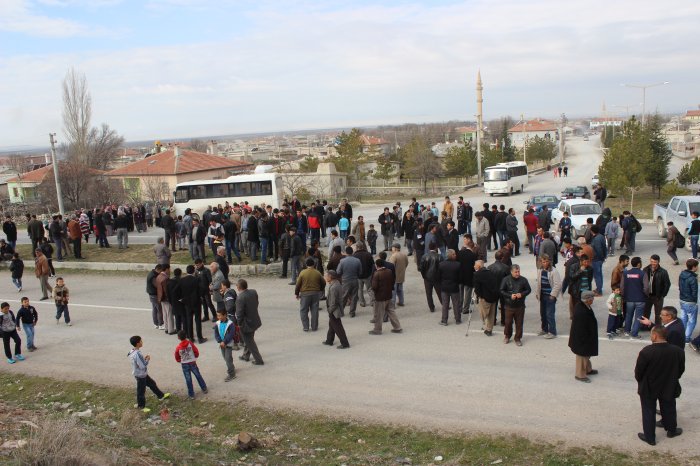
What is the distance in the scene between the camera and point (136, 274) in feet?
64.5

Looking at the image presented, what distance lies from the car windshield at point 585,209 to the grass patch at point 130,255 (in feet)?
37.3

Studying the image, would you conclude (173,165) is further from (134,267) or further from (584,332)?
(584,332)

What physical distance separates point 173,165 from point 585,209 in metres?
43.2

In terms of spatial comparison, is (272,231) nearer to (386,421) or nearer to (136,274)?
(136,274)

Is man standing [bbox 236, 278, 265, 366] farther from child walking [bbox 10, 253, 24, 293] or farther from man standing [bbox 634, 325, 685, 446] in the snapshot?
child walking [bbox 10, 253, 24, 293]

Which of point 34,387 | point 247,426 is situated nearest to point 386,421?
point 247,426

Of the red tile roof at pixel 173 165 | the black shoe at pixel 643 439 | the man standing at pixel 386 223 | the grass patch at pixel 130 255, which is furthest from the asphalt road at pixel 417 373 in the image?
the red tile roof at pixel 173 165

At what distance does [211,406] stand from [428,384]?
354 centimetres

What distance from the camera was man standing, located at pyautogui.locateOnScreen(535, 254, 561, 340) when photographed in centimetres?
1087

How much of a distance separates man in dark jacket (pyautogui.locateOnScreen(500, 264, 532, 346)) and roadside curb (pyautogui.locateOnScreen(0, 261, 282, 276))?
8696mm

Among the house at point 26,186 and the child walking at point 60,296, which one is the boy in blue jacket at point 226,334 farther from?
the house at point 26,186

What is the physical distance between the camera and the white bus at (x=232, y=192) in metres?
33.7

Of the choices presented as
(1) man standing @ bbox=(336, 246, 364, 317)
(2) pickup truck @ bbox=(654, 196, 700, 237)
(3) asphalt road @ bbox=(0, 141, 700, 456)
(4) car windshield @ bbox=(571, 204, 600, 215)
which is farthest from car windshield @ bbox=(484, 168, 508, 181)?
(1) man standing @ bbox=(336, 246, 364, 317)

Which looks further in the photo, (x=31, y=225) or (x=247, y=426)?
(x=31, y=225)
